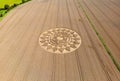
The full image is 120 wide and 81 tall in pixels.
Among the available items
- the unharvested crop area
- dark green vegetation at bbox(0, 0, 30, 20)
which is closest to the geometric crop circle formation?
the unharvested crop area

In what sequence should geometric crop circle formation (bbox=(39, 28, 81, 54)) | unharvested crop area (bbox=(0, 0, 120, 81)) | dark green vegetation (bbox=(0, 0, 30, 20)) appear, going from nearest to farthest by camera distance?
1. unharvested crop area (bbox=(0, 0, 120, 81))
2. geometric crop circle formation (bbox=(39, 28, 81, 54))
3. dark green vegetation (bbox=(0, 0, 30, 20))

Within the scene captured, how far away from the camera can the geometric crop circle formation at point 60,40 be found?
4.59 metres

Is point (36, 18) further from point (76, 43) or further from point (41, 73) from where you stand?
point (41, 73)

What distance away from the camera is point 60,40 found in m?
5.01

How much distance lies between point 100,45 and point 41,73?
91.3 inches

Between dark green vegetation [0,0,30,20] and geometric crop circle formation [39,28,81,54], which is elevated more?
dark green vegetation [0,0,30,20]

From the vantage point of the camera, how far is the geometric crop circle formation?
459 centimetres

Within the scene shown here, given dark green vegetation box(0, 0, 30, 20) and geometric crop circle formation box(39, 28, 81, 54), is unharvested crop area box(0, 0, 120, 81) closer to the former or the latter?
geometric crop circle formation box(39, 28, 81, 54)

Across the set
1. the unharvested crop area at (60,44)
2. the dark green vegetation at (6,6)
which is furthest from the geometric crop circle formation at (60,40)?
the dark green vegetation at (6,6)

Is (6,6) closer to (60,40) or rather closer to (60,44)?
(60,40)

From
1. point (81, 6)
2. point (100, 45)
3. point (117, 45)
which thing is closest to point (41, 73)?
point (100, 45)

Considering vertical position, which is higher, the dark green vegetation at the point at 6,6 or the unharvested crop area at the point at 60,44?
the dark green vegetation at the point at 6,6

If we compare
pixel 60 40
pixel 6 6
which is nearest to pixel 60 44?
pixel 60 40

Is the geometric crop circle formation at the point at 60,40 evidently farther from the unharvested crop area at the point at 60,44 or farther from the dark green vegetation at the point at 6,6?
the dark green vegetation at the point at 6,6
